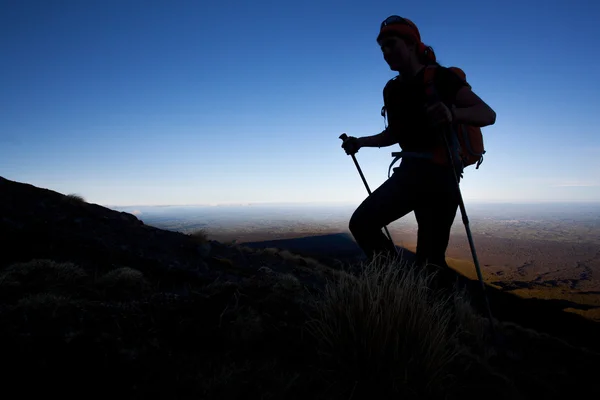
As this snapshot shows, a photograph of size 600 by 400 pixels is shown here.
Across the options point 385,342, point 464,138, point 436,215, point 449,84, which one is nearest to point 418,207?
point 436,215

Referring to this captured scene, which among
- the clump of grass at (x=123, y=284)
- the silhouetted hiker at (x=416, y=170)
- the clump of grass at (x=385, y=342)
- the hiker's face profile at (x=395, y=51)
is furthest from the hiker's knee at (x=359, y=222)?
the clump of grass at (x=123, y=284)

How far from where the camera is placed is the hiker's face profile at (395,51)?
2.52 m

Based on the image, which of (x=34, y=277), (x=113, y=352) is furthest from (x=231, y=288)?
(x=34, y=277)

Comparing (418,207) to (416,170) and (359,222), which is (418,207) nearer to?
(416,170)

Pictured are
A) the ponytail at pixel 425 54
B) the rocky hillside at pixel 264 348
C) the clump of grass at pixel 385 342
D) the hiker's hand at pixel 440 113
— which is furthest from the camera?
the ponytail at pixel 425 54

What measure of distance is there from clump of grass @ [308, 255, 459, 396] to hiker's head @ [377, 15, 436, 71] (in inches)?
72.4

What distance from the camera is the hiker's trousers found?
2.43 m

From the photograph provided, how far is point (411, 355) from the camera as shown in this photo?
1683 millimetres

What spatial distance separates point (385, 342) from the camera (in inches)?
65.4

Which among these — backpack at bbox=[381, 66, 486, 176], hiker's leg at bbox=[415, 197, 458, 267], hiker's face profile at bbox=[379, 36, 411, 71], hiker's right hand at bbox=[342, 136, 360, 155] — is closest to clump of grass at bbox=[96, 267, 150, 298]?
hiker's right hand at bbox=[342, 136, 360, 155]

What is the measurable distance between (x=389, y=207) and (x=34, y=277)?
373cm

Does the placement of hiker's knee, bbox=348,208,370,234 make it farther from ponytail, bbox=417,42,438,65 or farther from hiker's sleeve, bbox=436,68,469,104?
ponytail, bbox=417,42,438,65

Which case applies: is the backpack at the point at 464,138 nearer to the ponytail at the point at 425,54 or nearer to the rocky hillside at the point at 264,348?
the ponytail at the point at 425,54

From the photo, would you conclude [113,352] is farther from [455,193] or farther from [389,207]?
[455,193]
